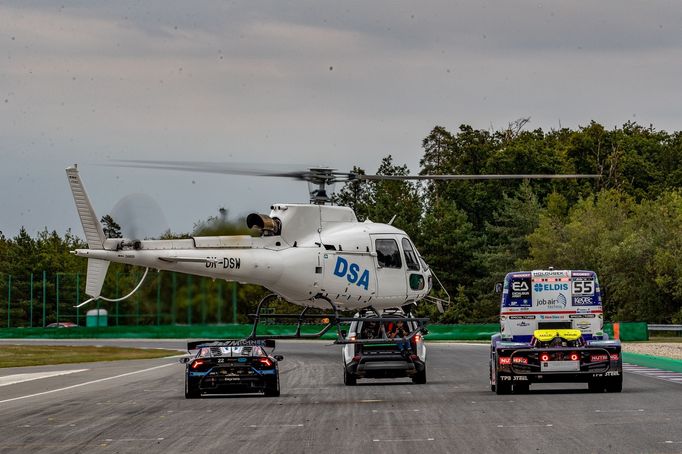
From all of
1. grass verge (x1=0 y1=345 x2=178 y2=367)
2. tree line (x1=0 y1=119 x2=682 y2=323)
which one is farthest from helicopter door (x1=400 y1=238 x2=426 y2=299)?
tree line (x1=0 y1=119 x2=682 y2=323)

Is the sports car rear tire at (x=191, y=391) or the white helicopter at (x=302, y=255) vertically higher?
the white helicopter at (x=302, y=255)

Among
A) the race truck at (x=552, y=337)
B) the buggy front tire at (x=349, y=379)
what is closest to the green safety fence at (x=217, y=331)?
the buggy front tire at (x=349, y=379)

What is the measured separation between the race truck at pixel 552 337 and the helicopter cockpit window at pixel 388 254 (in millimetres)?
3600

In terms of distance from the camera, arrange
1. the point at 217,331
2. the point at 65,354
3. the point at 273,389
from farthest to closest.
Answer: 1. the point at 217,331
2. the point at 65,354
3. the point at 273,389

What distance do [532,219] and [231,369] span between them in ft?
265

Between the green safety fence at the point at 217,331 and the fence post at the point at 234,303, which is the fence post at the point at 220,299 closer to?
the fence post at the point at 234,303

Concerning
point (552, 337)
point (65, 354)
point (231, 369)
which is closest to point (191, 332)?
point (65, 354)

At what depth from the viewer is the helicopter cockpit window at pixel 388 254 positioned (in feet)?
115

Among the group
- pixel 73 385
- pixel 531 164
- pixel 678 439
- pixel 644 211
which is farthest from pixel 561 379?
pixel 531 164

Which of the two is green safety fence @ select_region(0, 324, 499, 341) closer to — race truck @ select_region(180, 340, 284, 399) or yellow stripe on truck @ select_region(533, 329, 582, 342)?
race truck @ select_region(180, 340, 284, 399)

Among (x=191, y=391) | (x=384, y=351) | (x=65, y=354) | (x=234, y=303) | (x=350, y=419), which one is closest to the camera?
(x=350, y=419)

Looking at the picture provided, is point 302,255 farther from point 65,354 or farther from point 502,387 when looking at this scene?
point 65,354

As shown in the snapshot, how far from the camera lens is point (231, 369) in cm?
2980

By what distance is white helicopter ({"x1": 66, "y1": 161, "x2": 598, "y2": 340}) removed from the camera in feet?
107
